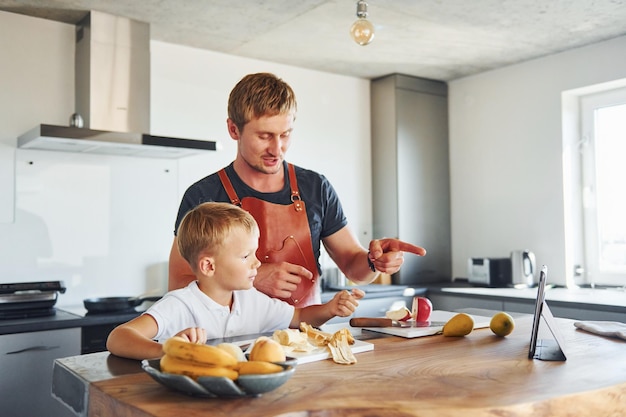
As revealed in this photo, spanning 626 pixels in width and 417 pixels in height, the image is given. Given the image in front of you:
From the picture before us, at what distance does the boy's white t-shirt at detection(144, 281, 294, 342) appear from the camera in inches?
56.8

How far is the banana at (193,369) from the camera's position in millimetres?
958

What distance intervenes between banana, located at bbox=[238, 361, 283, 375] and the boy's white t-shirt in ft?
1.60

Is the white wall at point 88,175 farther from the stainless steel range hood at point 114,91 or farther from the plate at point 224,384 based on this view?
the plate at point 224,384

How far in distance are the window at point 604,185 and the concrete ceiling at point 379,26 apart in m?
0.43

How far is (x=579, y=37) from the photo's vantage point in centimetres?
352

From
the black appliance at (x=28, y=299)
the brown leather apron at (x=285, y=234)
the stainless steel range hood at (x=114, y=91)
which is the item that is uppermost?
the stainless steel range hood at (x=114, y=91)

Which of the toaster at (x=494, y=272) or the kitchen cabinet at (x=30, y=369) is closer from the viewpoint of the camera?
the kitchen cabinet at (x=30, y=369)

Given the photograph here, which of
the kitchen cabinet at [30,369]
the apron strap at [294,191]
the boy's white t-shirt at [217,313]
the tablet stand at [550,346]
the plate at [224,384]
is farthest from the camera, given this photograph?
the kitchen cabinet at [30,369]

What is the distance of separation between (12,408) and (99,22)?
5.98 ft

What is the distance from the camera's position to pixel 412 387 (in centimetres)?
105

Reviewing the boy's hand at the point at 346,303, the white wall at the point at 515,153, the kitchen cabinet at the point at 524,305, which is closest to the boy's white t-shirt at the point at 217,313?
the boy's hand at the point at 346,303

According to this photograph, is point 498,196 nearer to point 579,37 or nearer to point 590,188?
point 590,188

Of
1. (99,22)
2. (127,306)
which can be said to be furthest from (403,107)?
(127,306)

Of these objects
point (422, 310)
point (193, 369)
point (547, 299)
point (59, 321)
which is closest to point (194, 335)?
point (193, 369)
